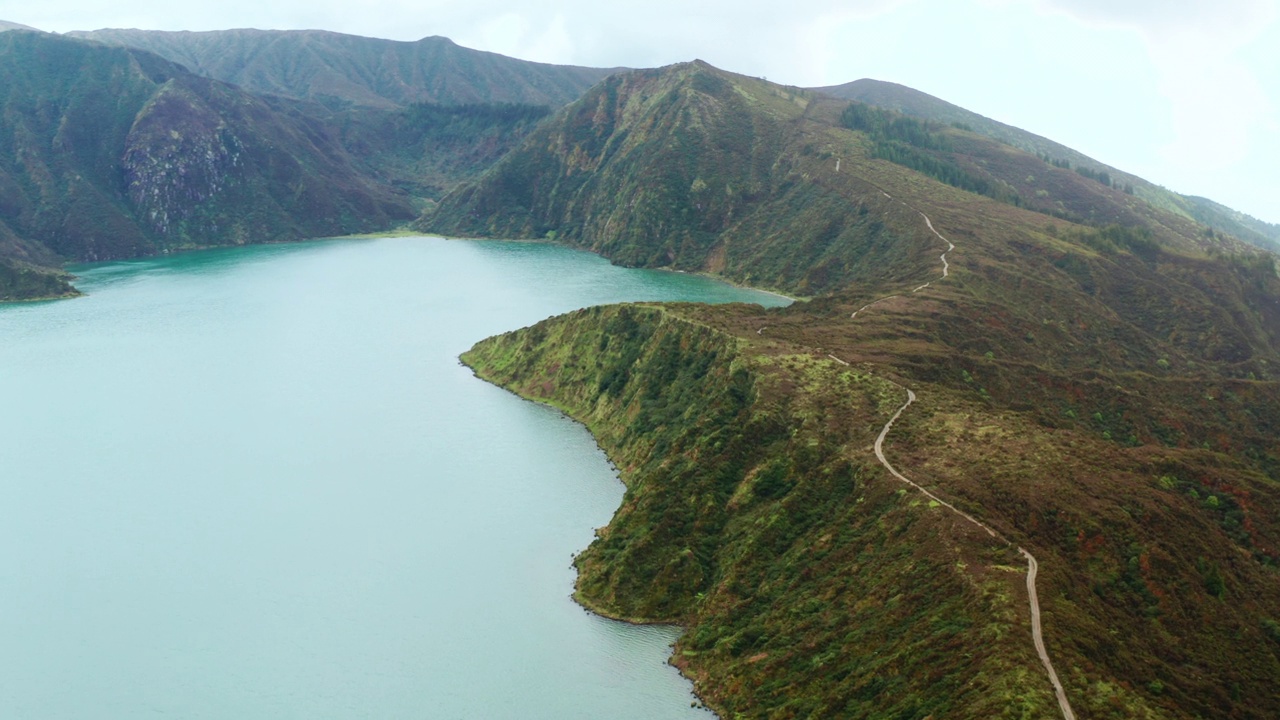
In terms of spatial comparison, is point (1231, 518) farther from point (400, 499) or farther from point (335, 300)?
point (335, 300)

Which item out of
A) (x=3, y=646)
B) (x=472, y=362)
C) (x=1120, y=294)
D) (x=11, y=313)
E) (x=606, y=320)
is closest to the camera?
(x=3, y=646)

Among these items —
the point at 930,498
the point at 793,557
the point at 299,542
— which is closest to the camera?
the point at 930,498

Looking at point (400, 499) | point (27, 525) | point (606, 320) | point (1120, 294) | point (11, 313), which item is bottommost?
point (11, 313)

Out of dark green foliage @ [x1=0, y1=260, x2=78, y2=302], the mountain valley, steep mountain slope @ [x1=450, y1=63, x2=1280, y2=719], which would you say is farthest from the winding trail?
dark green foliage @ [x1=0, y1=260, x2=78, y2=302]

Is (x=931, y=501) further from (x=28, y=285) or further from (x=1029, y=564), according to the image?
(x=28, y=285)

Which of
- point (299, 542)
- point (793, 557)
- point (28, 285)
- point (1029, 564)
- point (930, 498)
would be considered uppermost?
point (1029, 564)

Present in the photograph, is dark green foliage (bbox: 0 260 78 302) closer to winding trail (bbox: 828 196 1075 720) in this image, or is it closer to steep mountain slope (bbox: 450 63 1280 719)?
steep mountain slope (bbox: 450 63 1280 719)

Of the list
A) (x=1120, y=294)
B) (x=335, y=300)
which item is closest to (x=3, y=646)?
(x=335, y=300)

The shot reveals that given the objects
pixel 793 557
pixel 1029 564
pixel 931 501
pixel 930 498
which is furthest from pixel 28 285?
pixel 1029 564
